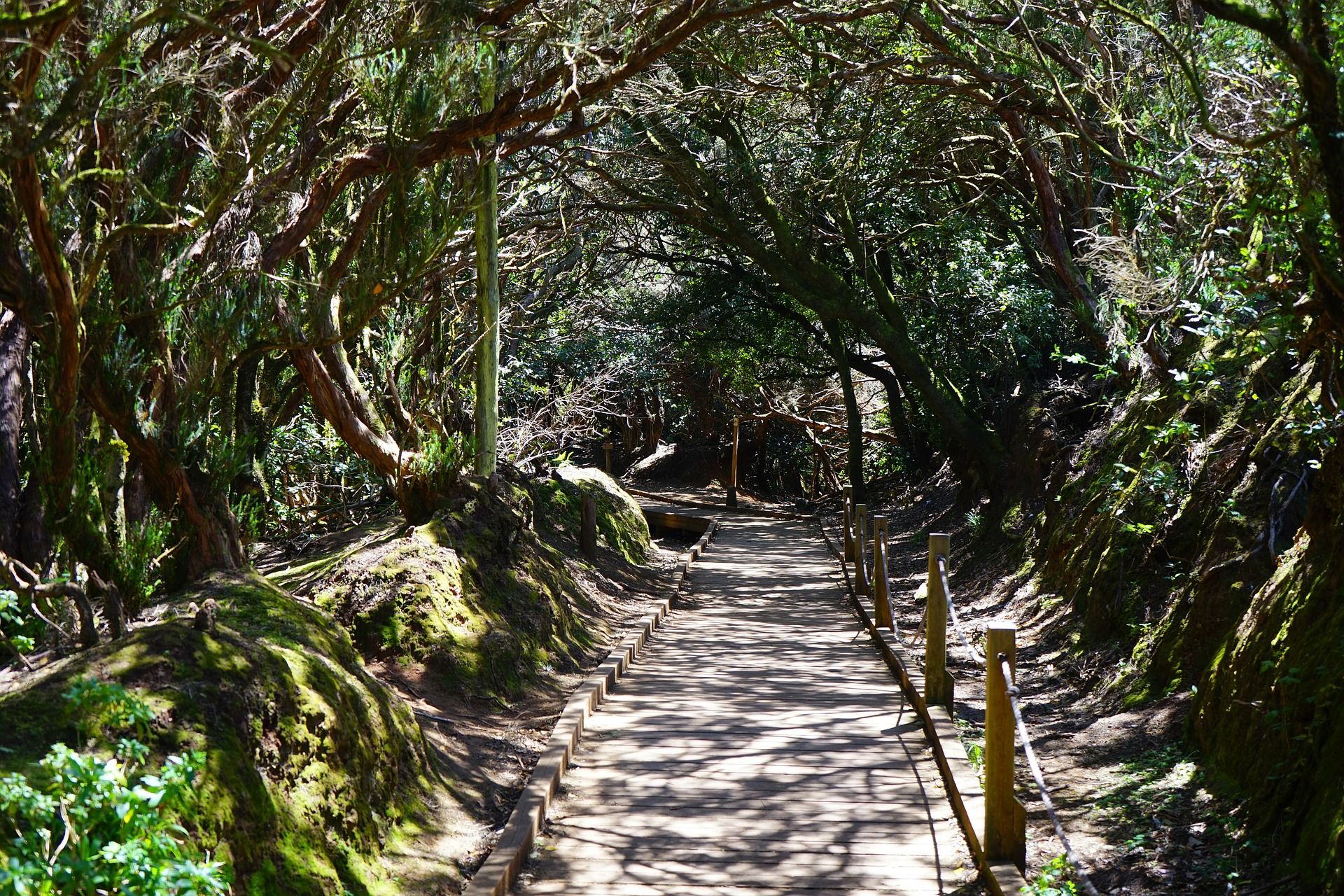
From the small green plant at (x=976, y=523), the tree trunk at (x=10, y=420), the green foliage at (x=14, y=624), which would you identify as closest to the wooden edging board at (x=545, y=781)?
the green foliage at (x=14, y=624)

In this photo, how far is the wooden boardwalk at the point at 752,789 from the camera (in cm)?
508

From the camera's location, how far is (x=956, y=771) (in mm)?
6004

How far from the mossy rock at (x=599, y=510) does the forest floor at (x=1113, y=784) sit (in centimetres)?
622

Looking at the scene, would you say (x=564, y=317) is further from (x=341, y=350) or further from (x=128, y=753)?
(x=128, y=753)

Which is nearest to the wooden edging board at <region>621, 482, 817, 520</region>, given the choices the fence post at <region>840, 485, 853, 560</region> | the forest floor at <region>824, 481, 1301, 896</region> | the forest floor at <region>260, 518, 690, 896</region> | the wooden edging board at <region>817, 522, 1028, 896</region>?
the fence post at <region>840, 485, 853, 560</region>

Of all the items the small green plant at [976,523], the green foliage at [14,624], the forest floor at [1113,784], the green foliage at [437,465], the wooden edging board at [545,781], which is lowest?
the forest floor at [1113,784]

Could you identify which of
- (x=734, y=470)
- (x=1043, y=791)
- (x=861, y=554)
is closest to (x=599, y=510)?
(x=861, y=554)

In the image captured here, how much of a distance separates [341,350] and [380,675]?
10.9 feet

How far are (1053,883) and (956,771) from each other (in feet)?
4.56

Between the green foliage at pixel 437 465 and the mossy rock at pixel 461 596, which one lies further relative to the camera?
the green foliage at pixel 437 465

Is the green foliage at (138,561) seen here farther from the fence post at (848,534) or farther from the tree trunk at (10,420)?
the fence post at (848,534)

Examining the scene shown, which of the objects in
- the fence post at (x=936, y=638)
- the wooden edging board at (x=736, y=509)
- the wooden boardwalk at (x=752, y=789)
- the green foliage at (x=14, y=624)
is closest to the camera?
the green foliage at (x=14, y=624)

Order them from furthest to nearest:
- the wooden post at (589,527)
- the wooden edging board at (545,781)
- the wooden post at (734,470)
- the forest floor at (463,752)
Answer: the wooden post at (734,470) < the wooden post at (589,527) < the forest floor at (463,752) < the wooden edging board at (545,781)

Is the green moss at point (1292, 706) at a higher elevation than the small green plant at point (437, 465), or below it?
below
